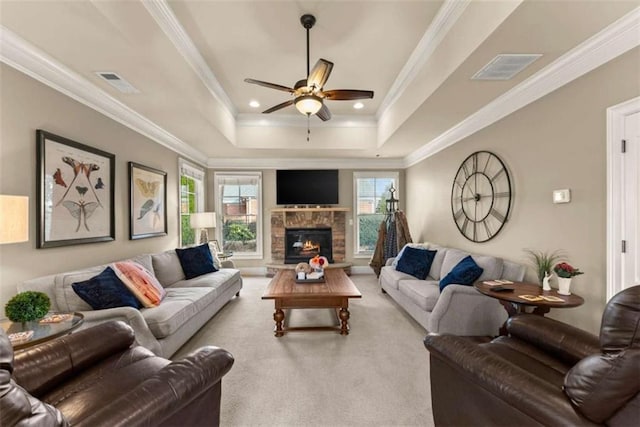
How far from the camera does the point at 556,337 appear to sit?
5.48 ft

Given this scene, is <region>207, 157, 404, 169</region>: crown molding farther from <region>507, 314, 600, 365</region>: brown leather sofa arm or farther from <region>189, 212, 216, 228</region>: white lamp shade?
<region>507, 314, 600, 365</region>: brown leather sofa arm

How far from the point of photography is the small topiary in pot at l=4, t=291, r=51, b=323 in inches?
71.2

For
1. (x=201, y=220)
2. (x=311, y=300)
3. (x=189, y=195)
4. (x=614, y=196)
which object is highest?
(x=189, y=195)

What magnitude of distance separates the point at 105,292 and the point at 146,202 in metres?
1.81

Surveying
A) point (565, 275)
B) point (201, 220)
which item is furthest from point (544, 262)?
point (201, 220)

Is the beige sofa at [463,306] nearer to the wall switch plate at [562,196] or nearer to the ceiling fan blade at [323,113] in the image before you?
the wall switch plate at [562,196]

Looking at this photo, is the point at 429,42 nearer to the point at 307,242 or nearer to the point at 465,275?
the point at 465,275

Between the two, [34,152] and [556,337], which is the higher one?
[34,152]

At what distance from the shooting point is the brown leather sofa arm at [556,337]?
1.55m

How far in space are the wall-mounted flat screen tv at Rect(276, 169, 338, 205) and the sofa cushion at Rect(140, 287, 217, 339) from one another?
3.26 meters

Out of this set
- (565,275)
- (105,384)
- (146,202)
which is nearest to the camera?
(105,384)

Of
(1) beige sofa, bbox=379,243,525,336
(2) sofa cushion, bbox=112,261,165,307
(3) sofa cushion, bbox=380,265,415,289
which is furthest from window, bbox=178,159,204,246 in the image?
(1) beige sofa, bbox=379,243,525,336

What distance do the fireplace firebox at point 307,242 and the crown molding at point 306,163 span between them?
1422mm

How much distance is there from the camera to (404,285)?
12.2ft
